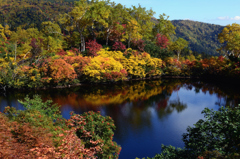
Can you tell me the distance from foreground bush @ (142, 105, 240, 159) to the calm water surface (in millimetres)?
3784

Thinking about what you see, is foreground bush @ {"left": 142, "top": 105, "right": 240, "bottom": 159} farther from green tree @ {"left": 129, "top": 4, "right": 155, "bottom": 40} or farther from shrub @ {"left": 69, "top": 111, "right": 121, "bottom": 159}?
green tree @ {"left": 129, "top": 4, "right": 155, "bottom": 40}

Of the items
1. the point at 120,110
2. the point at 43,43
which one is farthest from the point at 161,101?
the point at 43,43

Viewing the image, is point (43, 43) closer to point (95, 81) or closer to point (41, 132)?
point (95, 81)

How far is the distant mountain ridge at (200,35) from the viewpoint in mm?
159000

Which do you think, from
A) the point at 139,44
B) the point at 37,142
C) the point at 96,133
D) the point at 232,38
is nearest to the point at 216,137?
the point at 96,133

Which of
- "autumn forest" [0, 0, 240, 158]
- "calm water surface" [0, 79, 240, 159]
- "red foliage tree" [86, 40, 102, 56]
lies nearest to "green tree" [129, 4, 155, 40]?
"autumn forest" [0, 0, 240, 158]

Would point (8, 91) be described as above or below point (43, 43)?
below

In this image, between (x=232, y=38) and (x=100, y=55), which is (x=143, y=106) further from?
(x=232, y=38)

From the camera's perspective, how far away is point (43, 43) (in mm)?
34250

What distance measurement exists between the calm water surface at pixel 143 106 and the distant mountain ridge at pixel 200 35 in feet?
463

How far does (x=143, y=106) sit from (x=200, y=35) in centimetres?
18708

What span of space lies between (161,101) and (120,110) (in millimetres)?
6196

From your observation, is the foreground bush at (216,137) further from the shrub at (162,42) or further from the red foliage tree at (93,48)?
the shrub at (162,42)

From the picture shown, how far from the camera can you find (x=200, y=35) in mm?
180875
